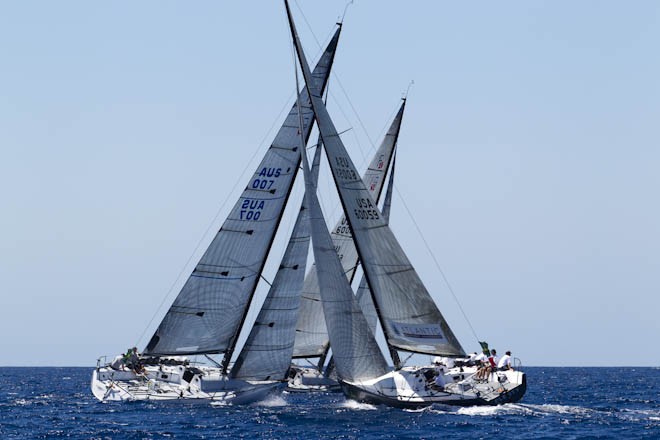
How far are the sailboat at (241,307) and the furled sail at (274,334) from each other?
36mm

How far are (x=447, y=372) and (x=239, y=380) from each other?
24.6ft

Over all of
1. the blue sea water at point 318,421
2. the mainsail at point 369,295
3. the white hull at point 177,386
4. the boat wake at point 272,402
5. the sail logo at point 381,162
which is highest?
the sail logo at point 381,162

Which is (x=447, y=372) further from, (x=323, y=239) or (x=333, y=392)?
(x=333, y=392)

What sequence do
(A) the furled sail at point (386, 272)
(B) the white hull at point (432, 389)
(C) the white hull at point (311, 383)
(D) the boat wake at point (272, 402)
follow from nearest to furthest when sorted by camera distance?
(B) the white hull at point (432, 389) < (A) the furled sail at point (386, 272) < (D) the boat wake at point (272, 402) < (C) the white hull at point (311, 383)

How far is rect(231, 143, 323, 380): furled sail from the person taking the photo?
133 ft

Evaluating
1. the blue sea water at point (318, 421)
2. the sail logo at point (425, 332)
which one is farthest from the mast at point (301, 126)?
the sail logo at point (425, 332)

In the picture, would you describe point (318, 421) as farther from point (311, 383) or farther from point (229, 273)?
point (311, 383)

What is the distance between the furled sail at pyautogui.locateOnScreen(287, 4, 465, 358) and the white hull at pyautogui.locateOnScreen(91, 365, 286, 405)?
4.34 m

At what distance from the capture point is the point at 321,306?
161ft

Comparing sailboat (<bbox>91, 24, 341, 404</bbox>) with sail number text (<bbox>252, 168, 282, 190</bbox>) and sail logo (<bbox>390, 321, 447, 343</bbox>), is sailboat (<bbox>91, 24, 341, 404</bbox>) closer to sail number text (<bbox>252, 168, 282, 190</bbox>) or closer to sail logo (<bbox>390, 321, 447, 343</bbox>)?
sail number text (<bbox>252, 168, 282, 190</bbox>)

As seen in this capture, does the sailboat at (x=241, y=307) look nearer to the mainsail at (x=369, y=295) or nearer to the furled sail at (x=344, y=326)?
the furled sail at (x=344, y=326)

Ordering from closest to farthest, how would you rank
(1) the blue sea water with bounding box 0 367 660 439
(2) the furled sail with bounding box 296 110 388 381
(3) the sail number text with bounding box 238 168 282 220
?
(1) the blue sea water with bounding box 0 367 660 439 < (2) the furled sail with bounding box 296 110 388 381 < (3) the sail number text with bounding box 238 168 282 220

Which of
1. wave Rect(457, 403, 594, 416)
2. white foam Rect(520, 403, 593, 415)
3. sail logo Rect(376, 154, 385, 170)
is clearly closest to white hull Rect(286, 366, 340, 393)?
sail logo Rect(376, 154, 385, 170)

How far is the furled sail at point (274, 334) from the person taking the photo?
40.5 meters
